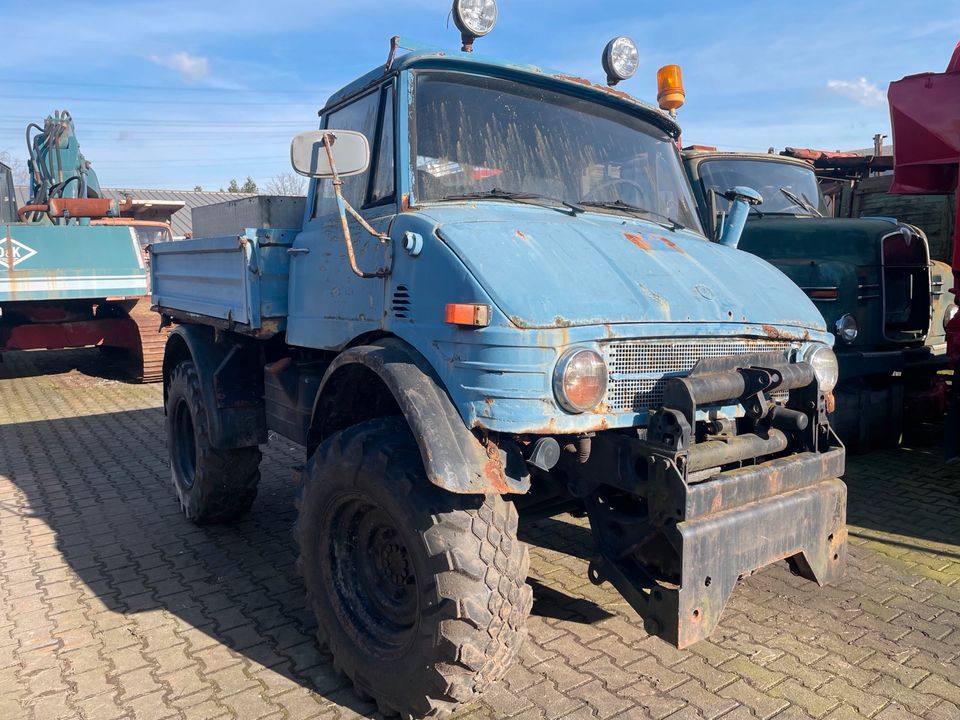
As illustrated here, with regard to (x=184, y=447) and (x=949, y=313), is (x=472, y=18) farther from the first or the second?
(x=949, y=313)

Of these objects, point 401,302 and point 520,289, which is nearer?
point 520,289

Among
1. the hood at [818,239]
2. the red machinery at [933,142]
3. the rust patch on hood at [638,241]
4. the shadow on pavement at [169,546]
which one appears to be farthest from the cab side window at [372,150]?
the red machinery at [933,142]

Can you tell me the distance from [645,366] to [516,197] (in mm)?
1010

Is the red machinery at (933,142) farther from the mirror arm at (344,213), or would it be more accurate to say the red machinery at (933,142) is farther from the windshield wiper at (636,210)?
the mirror arm at (344,213)

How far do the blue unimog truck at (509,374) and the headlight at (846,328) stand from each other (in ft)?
9.86

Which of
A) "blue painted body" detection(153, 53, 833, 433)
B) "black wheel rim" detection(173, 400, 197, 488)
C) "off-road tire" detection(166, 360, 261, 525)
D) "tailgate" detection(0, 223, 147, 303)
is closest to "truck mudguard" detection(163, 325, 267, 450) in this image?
"off-road tire" detection(166, 360, 261, 525)

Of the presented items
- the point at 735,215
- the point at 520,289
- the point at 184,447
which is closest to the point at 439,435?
the point at 520,289

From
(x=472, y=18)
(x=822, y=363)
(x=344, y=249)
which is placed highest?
(x=472, y=18)

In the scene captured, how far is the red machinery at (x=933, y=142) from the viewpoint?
5.85 m

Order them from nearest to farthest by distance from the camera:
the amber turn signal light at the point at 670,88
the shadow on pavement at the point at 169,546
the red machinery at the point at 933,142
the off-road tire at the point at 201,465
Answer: the shadow on pavement at the point at 169,546, the off-road tire at the point at 201,465, the amber turn signal light at the point at 670,88, the red machinery at the point at 933,142

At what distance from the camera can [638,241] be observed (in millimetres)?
3285

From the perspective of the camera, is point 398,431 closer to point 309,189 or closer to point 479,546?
point 479,546

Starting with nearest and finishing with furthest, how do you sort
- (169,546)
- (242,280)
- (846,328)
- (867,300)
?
(242,280), (169,546), (846,328), (867,300)

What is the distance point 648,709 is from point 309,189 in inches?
117
